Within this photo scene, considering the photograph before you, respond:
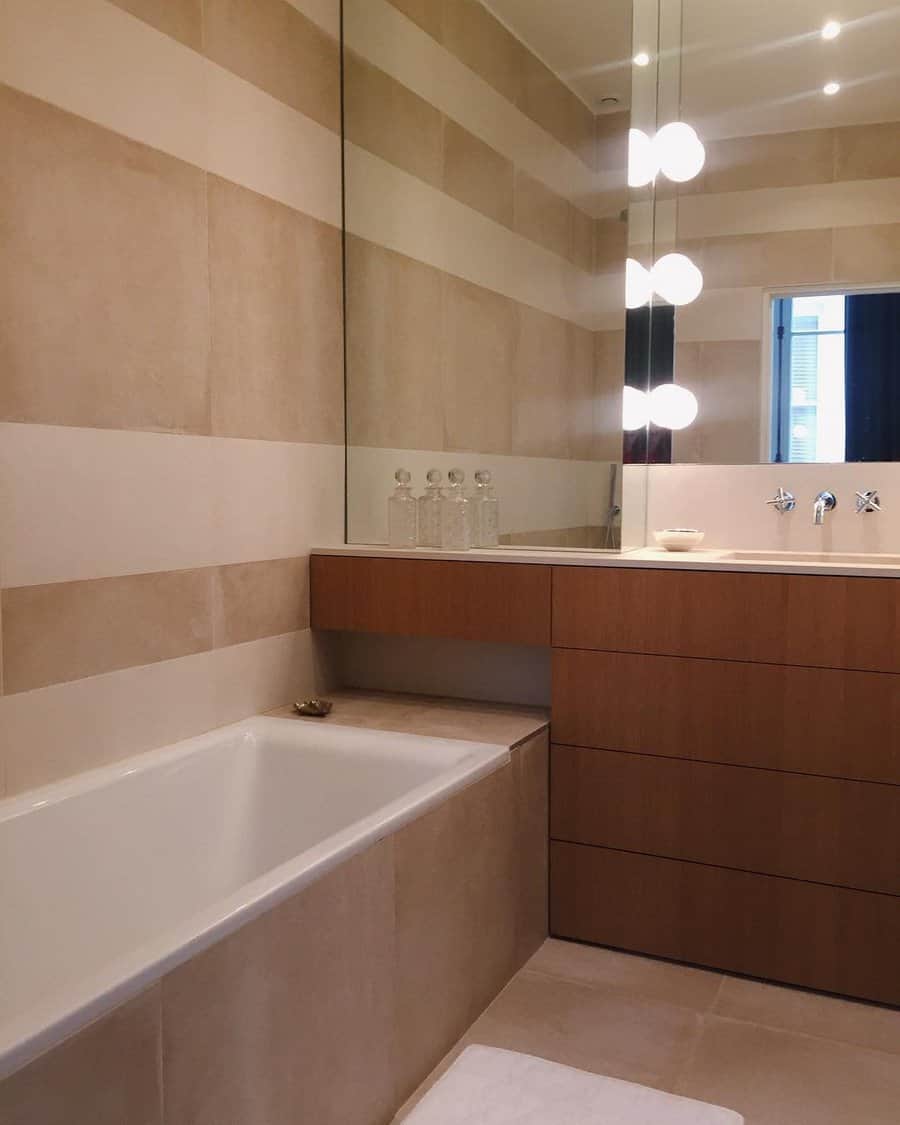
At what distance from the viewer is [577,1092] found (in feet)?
5.67

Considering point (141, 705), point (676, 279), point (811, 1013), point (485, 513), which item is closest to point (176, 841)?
point (141, 705)

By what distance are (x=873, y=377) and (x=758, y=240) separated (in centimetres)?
48

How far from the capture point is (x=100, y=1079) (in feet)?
3.59

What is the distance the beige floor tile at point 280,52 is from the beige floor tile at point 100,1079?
6.36ft

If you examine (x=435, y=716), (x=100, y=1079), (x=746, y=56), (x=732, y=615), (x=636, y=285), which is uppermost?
(x=746, y=56)

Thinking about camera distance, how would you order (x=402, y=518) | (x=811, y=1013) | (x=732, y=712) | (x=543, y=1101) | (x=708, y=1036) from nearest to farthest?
(x=543, y=1101) → (x=708, y=1036) → (x=811, y=1013) → (x=732, y=712) → (x=402, y=518)

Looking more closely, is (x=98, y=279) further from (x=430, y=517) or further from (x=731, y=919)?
(x=731, y=919)

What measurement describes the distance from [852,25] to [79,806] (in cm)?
258

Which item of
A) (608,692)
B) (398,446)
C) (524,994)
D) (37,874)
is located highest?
(398,446)

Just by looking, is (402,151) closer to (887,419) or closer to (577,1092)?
(887,419)

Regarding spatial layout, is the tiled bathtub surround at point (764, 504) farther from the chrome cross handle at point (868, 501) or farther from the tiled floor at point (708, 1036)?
the tiled floor at point (708, 1036)

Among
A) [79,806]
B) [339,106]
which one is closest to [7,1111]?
[79,806]

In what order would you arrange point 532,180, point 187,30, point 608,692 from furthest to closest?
point 532,180
point 608,692
point 187,30

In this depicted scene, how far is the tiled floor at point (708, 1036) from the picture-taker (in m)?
1.80
